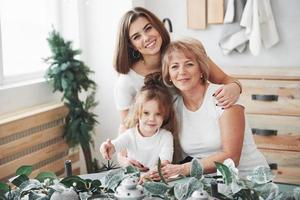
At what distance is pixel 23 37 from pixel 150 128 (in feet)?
5.87

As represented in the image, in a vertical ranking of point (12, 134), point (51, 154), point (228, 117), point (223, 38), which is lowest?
point (51, 154)

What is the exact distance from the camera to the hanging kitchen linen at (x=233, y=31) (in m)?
3.73

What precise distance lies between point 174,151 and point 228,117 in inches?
11.2

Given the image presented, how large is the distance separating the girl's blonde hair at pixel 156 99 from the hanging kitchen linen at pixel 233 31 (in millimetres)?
1680

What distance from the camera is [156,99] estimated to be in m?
2.12

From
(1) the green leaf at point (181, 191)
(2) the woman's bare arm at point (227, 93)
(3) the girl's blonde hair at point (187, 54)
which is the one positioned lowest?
(1) the green leaf at point (181, 191)

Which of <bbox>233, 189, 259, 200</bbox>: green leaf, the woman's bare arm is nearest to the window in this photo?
the woman's bare arm

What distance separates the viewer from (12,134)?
3.01m

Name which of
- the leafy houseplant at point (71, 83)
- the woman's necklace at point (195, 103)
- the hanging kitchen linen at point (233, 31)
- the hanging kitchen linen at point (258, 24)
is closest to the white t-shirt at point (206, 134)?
the woman's necklace at point (195, 103)

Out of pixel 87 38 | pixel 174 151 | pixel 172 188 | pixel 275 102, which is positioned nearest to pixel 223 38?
pixel 275 102

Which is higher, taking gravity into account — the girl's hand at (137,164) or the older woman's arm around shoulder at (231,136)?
the older woman's arm around shoulder at (231,136)

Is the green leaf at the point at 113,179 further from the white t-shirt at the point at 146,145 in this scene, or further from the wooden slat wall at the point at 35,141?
the wooden slat wall at the point at 35,141

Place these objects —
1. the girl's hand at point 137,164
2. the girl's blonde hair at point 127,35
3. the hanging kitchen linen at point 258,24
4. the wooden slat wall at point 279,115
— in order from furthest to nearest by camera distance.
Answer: the hanging kitchen linen at point 258,24
the wooden slat wall at point 279,115
the girl's blonde hair at point 127,35
the girl's hand at point 137,164

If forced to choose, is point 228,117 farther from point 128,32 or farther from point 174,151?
point 128,32
